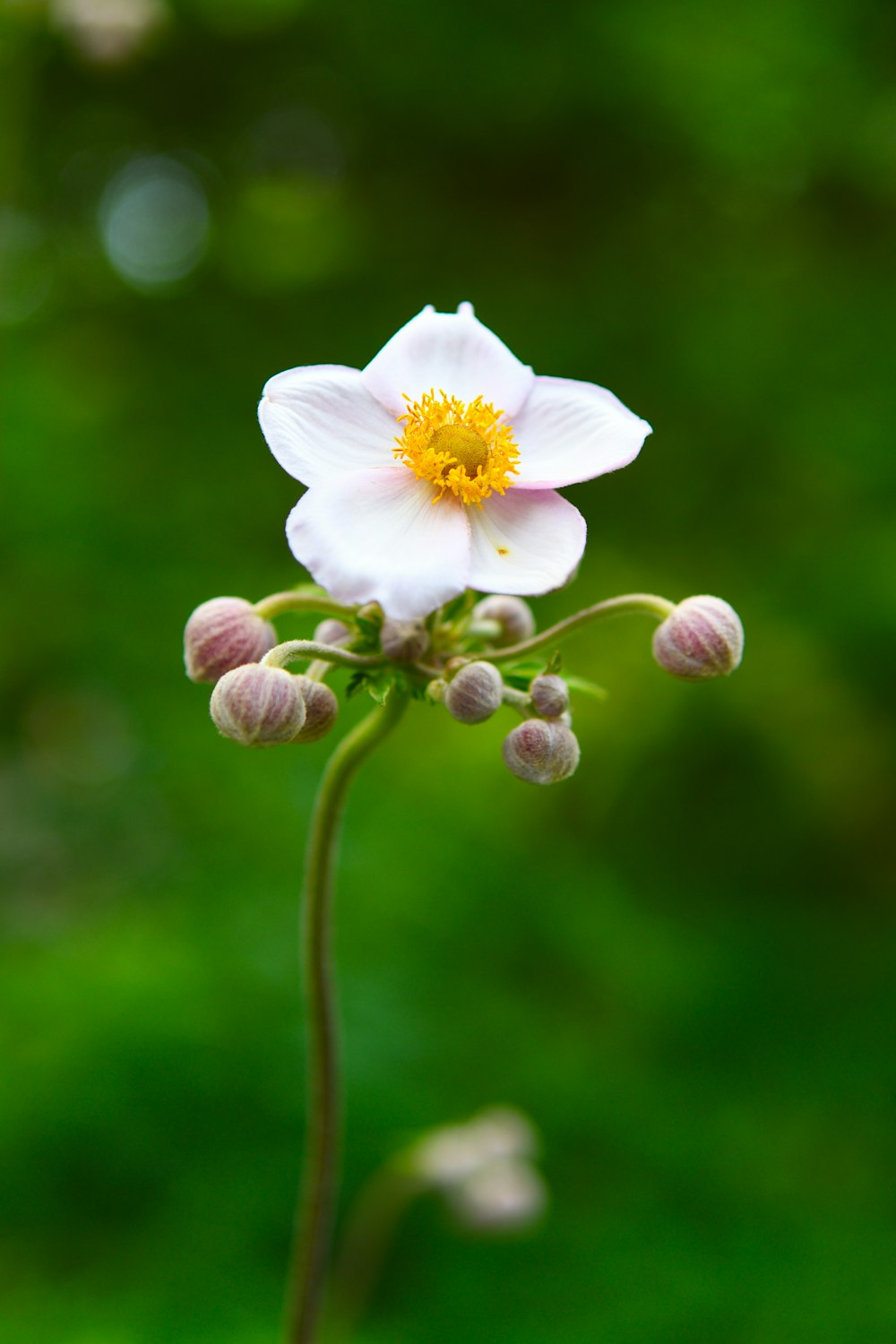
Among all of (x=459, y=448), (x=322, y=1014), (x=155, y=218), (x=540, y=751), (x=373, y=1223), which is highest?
(x=155, y=218)

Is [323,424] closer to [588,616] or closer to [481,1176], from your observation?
[588,616]

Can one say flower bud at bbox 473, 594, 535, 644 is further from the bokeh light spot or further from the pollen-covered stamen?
the bokeh light spot

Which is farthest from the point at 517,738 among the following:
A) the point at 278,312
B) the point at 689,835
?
the point at 278,312

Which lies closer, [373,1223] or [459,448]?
[459,448]

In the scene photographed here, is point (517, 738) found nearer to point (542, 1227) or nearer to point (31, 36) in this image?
point (542, 1227)

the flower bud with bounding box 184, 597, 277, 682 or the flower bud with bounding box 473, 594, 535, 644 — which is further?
the flower bud with bounding box 473, 594, 535, 644

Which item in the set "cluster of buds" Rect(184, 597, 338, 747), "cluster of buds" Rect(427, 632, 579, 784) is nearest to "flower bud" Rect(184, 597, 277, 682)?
"cluster of buds" Rect(184, 597, 338, 747)

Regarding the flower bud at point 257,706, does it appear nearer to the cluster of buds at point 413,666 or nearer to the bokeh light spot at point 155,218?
the cluster of buds at point 413,666

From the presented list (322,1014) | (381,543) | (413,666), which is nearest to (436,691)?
(413,666)
